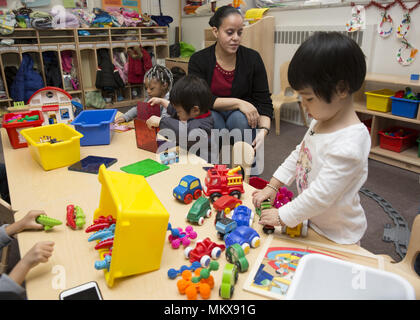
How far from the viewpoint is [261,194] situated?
1.01 meters

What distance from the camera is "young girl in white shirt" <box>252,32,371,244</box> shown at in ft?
2.40

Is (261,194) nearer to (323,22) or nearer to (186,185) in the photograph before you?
(186,185)

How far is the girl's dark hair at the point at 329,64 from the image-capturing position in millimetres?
719

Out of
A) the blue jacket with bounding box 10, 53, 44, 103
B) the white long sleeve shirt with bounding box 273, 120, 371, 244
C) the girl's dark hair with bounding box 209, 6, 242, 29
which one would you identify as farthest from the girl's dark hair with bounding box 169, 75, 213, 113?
the blue jacket with bounding box 10, 53, 44, 103

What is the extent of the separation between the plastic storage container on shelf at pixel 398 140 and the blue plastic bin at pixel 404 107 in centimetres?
22

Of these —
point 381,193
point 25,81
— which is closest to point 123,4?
point 25,81

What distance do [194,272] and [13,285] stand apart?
0.39 m

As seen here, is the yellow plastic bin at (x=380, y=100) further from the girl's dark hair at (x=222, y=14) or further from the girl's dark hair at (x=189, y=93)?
the girl's dark hair at (x=189, y=93)

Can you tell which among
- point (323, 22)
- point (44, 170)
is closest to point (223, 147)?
point (44, 170)

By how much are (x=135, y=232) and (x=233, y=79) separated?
133 cm

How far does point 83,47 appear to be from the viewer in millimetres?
4273

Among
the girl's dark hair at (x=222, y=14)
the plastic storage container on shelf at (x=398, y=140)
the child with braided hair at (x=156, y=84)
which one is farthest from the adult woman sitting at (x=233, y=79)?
the plastic storage container on shelf at (x=398, y=140)

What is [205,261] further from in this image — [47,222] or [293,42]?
[293,42]

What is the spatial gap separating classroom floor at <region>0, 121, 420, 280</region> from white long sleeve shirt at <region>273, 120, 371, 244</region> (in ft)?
2.96
